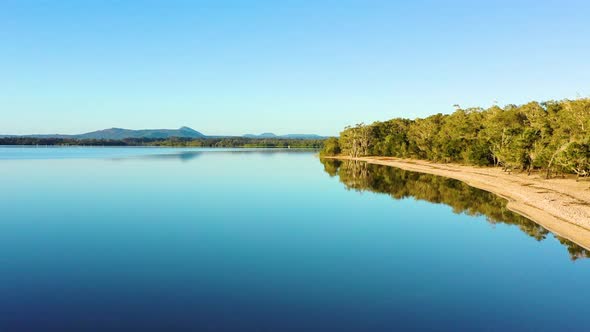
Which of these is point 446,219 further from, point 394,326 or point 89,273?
point 89,273

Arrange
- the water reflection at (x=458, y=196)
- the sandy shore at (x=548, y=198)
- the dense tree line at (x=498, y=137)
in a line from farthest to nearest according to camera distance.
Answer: the dense tree line at (x=498, y=137), the water reflection at (x=458, y=196), the sandy shore at (x=548, y=198)

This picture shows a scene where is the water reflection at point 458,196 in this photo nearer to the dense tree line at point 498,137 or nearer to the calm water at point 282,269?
the calm water at point 282,269

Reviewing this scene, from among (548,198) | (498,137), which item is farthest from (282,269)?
(498,137)

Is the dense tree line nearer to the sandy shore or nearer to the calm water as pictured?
the sandy shore

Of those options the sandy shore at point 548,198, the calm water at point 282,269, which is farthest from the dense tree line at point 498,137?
the calm water at point 282,269

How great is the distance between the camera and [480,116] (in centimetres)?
9194

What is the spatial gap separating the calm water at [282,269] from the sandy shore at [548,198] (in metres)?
1.64

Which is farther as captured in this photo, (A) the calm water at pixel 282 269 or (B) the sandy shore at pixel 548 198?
(B) the sandy shore at pixel 548 198

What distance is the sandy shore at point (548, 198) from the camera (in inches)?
1148

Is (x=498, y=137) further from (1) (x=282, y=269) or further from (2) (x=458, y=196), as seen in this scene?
(1) (x=282, y=269)

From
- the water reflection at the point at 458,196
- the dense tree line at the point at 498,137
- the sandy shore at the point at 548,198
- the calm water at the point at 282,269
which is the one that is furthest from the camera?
the dense tree line at the point at 498,137

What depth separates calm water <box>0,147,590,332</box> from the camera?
15.0 meters

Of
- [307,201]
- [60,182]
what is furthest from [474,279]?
[60,182]

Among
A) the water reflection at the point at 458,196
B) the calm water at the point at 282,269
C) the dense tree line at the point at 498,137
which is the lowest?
the water reflection at the point at 458,196
